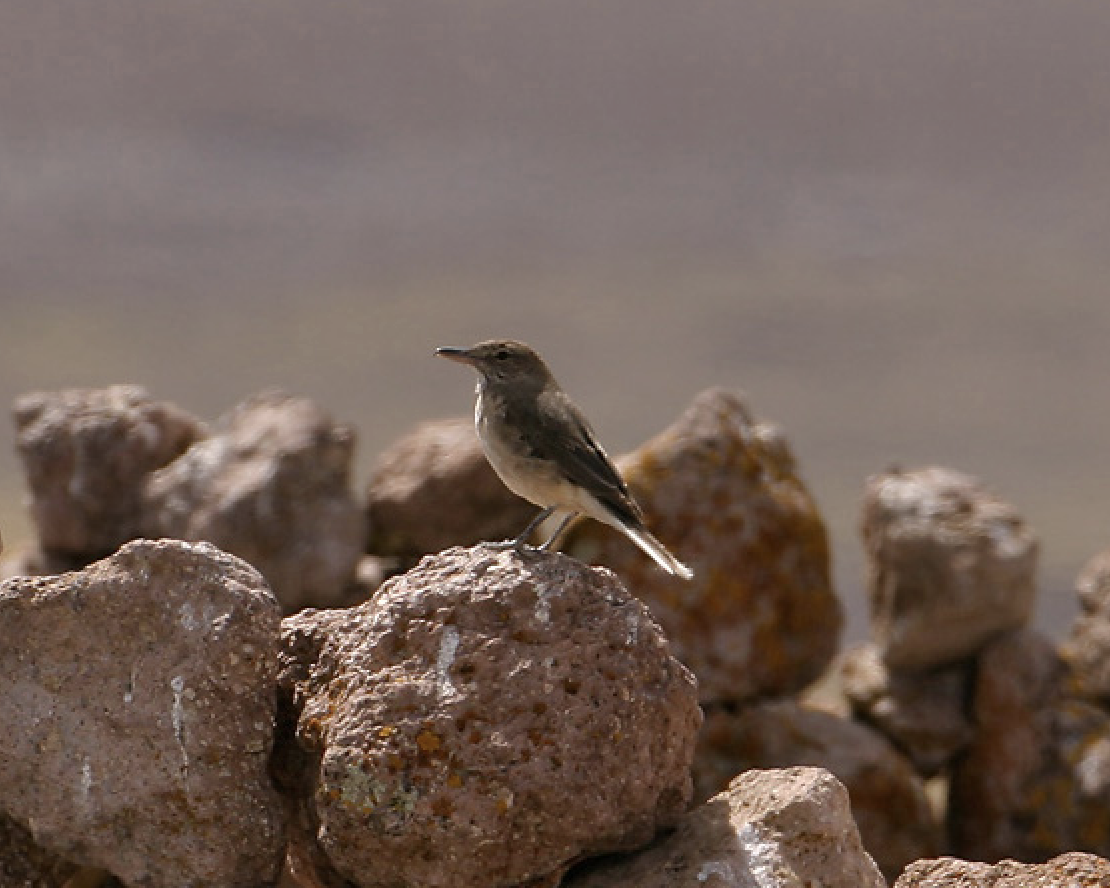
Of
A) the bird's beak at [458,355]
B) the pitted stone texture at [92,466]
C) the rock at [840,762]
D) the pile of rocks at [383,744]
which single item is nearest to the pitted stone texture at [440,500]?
the pitted stone texture at [92,466]

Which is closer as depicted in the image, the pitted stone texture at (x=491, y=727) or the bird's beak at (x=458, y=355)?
the pitted stone texture at (x=491, y=727)

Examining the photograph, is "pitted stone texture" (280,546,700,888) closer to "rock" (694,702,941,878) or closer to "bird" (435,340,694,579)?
"bird" (435,340,694,579)

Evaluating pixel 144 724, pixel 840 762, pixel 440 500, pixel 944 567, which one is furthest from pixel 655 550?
pixel 944 567

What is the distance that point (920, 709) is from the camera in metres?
14.4

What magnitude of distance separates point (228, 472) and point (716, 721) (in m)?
3.72

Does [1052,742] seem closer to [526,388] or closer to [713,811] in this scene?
[526,388]

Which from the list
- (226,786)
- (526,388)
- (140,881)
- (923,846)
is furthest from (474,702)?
(923,846)

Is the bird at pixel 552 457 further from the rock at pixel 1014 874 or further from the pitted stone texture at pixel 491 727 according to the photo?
the rock at pixel 1014 874

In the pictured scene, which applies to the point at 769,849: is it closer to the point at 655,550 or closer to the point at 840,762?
the point at 655,550

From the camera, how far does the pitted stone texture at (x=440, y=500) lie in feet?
42.5

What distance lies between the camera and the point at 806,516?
13180mm

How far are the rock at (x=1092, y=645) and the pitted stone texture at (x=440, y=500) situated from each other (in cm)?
434

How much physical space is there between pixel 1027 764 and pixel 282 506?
227 inches

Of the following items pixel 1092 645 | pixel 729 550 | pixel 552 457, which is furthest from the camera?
pixel 1092 645
